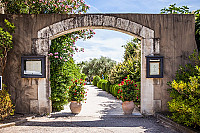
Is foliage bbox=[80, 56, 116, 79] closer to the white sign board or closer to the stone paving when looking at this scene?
the stone paving

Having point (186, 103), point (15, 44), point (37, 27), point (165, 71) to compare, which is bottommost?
point (186, 103)

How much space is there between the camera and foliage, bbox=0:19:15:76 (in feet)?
16.0

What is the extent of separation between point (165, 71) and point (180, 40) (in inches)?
40.9

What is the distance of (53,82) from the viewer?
5594mm

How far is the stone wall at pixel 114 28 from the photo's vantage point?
5.25 m

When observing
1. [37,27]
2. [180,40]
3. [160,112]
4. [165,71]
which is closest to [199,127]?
[160,112]

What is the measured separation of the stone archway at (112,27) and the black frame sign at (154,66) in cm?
14

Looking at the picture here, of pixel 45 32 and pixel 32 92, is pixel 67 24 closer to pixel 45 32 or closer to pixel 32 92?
pixel 45 32

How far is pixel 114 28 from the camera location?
536 cm

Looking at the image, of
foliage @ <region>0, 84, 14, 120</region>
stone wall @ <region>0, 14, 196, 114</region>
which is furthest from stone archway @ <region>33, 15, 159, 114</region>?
foliage @ <region>0, 84, 14, 120</region>

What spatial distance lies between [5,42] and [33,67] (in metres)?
1.03

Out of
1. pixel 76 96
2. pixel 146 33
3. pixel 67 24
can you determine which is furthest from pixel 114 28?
pixel 76 96

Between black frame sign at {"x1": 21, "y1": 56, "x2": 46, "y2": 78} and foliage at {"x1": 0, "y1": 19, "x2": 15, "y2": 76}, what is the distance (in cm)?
59

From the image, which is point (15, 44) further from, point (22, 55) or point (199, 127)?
point (199, 127)
